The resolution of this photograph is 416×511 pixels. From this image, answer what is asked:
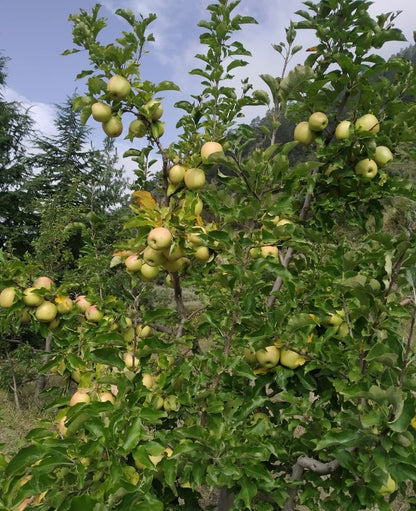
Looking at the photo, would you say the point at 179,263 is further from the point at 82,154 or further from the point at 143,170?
the point at 82,154

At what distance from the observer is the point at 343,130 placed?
1557mm

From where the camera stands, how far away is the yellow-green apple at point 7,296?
1637 mm

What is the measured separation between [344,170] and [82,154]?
12.0 metres

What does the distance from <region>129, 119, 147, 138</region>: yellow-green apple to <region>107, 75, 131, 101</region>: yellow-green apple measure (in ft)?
0.42

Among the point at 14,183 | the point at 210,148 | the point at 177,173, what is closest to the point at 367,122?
the point at 210,148

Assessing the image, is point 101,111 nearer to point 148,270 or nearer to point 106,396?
point 148,270

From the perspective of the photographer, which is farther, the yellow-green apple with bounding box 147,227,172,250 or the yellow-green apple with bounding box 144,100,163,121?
the yellow-green apple with bounding box 144,100,163,121

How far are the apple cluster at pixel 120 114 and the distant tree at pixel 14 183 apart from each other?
9.01 m

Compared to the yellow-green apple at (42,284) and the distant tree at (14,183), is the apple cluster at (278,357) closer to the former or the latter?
the yellow-green apple at (42,284)

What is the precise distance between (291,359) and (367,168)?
831 mm

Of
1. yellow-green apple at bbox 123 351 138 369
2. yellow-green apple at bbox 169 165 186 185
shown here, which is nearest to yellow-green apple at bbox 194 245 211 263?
yellow-green apple at bbox 169 165 186 185

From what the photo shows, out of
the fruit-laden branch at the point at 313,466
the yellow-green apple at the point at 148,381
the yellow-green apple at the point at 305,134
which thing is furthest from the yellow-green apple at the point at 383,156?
the yellow-green apple at the point at 148,381

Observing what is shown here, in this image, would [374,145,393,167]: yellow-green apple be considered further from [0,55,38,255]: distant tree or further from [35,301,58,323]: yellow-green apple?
[0,55,38,255]: distant tree

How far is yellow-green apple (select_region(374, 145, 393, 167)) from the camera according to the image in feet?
5.10
